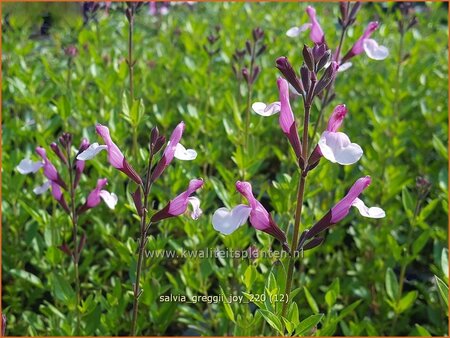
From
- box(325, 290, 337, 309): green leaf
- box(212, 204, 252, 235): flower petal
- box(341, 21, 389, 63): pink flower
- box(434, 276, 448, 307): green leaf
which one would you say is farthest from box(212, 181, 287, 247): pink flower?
box(341, 21, 389, 63): pink flower

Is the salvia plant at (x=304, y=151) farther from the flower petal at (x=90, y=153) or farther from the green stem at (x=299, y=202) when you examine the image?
the flower petal at (x=90, y=153)

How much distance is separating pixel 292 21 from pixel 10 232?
491 centimetres

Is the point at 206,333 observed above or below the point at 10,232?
below

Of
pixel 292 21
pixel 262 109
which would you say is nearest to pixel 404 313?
pixel 262 109

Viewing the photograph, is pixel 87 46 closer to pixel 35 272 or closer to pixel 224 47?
pixel 224 47

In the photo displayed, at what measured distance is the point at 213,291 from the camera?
3.71 meters

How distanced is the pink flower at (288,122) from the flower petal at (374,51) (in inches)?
54.8

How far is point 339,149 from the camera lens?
185 centimetres

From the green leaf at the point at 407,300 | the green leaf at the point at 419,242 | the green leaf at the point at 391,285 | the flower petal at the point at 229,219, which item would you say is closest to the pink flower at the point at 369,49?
the green leaf at the point at 419,242

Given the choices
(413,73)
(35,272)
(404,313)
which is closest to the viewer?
(404,313)

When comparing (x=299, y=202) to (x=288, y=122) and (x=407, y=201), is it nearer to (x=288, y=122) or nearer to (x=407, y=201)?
(x=288, y=122)

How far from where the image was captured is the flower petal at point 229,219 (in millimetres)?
1877

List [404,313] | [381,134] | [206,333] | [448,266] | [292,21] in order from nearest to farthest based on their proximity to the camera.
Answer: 1. [448,266]
2. [206,333]
3. [404,313]
4. [381,134]
5. [292,21]

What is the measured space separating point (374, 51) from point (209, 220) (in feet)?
4.27
